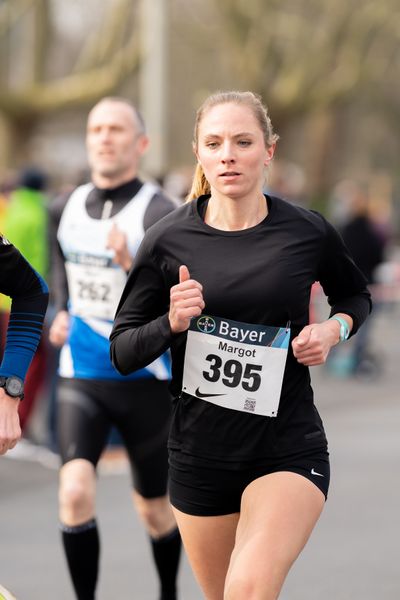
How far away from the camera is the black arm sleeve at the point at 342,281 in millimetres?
3834

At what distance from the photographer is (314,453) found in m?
3.70

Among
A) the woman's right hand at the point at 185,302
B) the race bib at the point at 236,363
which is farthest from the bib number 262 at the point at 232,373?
the woman's right hand at the point at 185,302

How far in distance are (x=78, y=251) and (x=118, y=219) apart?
0.22 meters

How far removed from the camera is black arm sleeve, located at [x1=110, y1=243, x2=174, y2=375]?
3658 millimetres

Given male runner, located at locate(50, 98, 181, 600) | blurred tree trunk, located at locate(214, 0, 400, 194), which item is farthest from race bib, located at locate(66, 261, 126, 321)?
blurred tree trunk, located at locate(214, 0, 400, 194)

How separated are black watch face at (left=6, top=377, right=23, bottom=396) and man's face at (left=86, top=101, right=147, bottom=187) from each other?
6.52 ft

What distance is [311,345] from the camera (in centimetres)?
360

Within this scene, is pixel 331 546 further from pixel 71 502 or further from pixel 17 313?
pixel 17 313

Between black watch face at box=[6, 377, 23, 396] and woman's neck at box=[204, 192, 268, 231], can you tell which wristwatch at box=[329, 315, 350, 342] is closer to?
woman's neck at box=[204, 192, 268, 231]

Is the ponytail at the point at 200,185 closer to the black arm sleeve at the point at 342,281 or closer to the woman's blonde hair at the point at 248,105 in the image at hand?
the woman's blonde hair at the point at 248,105

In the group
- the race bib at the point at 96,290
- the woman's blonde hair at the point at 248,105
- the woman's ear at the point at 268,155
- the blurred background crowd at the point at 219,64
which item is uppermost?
the woman's blonde hair at the point at 248,105

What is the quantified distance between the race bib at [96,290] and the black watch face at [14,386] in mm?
1710

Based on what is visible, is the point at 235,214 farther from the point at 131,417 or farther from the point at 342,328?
the point at 131,417

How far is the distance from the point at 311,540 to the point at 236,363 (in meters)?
2.88
